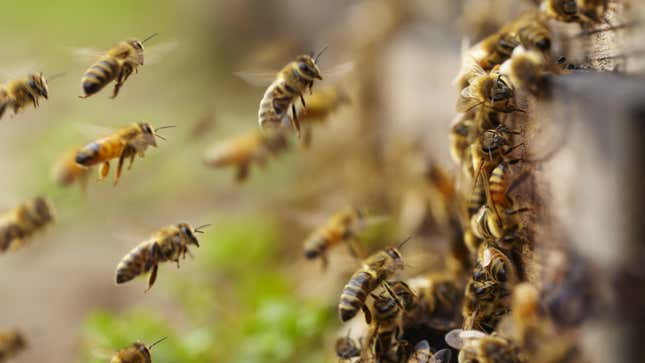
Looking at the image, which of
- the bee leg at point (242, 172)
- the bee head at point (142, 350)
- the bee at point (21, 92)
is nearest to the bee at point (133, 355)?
the bee head at point (142, 350)

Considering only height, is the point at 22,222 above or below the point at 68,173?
below

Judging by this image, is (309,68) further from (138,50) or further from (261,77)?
(138,50)

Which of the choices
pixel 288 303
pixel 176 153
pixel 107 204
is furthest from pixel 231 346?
pixel 176 153

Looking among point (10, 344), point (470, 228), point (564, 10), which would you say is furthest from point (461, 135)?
point (10, 344)

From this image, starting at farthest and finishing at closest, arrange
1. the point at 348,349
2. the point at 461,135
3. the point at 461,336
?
the point at 461,135
the point at 348,349
the point at 461,336

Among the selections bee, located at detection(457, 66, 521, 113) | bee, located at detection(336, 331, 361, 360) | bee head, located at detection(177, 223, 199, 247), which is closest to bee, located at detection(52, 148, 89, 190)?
bee head, located at detection(177, 223, 199, 247)

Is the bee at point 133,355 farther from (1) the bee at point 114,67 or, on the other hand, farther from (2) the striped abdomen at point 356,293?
(1) the bee at point 114,67

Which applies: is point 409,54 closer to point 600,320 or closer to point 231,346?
point 231,346

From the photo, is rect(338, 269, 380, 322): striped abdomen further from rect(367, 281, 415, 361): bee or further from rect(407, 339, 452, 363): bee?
rect(407, 339, 452, 363): bee
